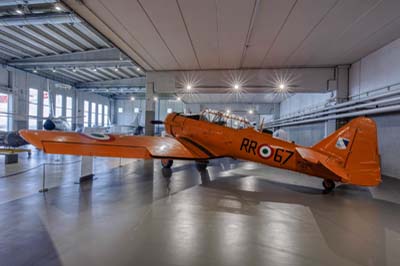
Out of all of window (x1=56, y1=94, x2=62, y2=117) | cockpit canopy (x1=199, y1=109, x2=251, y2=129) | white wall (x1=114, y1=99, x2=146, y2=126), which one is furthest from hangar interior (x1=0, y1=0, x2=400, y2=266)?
white wall (x1=114, y1=99, x2=146, y2=126)

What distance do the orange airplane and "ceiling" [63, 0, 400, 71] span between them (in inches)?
104

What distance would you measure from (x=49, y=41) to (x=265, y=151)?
36.9 feet

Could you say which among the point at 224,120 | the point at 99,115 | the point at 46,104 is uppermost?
the point at 46,104

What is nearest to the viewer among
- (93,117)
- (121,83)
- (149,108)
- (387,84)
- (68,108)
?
(387,84)

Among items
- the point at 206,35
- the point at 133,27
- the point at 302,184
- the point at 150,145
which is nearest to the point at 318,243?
the point at 302,184

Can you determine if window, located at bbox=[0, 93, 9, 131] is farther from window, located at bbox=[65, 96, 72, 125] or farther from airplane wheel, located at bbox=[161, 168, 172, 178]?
airplane wheel, located at bbox=[161, 168, 172, 178]

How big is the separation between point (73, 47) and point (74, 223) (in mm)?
10535

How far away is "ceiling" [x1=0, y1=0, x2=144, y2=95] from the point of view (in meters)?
5.98

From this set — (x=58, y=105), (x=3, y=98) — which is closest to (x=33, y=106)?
(x=3, y=98)

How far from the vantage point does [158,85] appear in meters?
10.1

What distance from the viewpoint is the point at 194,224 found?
3043 millimetres

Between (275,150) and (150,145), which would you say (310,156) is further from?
(150,145)

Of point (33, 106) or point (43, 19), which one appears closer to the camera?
point (43, 19)

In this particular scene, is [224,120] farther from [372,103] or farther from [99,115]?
[99,115]
